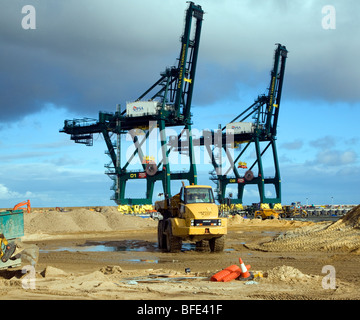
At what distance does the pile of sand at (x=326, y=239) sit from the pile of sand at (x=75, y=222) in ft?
59.8

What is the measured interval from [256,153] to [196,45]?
874 inches

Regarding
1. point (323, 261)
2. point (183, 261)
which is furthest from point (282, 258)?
point (183, 261)

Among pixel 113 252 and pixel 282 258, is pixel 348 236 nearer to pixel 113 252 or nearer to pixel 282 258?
pixel 282 258

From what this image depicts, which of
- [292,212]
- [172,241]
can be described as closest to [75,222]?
[172,241]

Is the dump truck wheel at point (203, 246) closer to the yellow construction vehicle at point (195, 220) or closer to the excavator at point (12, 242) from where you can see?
the yellow construction vehicle at point (195, 220)

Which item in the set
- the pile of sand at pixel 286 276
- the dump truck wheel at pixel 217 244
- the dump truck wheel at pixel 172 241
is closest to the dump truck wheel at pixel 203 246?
the dump truck wheel at pixel 217 244

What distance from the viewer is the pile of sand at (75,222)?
34.7 meters

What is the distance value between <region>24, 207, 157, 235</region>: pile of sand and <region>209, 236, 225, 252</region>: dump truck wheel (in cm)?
1864

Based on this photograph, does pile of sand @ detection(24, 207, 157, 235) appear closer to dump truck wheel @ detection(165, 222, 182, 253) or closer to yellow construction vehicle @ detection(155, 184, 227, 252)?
dump truck wheel @ detection(165, 222, 182, 253)

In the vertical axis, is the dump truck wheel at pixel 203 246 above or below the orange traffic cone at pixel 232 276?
below

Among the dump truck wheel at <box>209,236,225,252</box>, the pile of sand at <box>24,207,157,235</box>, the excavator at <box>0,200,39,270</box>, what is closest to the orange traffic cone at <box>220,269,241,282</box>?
the excavator at <box>0,200,39,270</box>

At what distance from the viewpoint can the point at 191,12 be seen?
2028 inches

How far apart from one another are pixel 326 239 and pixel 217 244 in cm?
448

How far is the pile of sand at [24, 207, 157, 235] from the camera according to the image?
34.7 meters
